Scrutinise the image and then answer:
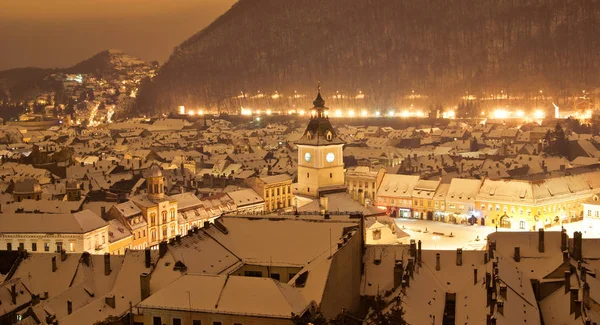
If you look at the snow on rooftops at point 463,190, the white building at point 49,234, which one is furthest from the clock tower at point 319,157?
the snow on rooftops at point 463,190

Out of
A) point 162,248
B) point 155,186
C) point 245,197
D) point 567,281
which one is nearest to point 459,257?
point 567,281

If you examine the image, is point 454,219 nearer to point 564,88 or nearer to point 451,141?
point 451,141

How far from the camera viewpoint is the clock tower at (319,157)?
5772cm

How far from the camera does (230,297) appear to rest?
84.6ft

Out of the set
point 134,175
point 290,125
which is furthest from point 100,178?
point 290,125

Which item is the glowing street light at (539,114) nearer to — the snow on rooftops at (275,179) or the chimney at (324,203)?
the snow on rooftops at (275,179)

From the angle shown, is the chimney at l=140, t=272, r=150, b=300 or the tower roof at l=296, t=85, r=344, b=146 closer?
the chimney at l=140, t=272, r=150, b=300

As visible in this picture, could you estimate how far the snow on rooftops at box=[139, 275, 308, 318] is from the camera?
83.0ft

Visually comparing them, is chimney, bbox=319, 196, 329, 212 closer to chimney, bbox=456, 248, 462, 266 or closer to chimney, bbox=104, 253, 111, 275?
chimney, bbox=456, 248, 462, 266

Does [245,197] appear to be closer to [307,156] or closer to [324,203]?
[307,156]

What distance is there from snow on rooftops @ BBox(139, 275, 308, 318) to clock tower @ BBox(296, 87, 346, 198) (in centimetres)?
3088

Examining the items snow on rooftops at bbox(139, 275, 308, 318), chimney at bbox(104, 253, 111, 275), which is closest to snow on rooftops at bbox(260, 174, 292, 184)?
chimney at bbox(104, 253, 111, 275)

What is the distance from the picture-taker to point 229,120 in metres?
194

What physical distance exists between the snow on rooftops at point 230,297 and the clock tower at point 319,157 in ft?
101
